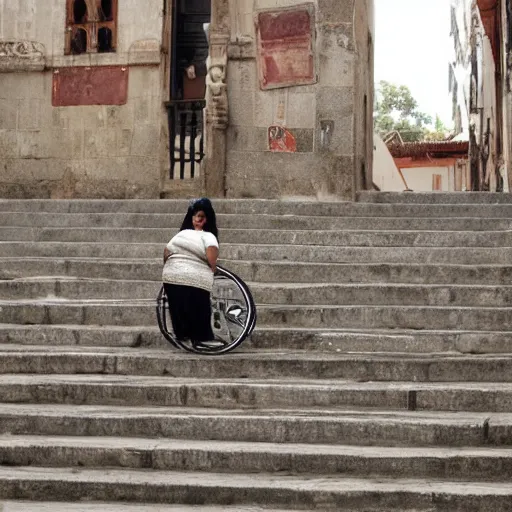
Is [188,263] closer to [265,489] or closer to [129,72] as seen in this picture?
[265,489]

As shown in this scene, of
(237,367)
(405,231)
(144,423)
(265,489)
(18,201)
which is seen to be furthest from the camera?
(18,201)

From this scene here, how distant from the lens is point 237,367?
7539mm

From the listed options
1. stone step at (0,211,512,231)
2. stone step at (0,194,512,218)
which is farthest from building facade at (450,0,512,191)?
stone step at (0,211,512,231)

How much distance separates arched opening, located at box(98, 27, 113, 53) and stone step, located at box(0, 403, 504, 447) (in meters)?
10.3

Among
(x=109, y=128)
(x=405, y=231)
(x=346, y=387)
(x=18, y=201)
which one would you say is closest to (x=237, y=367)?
(x=346, y=387)

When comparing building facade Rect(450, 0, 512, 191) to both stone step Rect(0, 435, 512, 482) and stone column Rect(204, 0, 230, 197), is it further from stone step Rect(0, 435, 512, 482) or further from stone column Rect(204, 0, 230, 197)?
stone step Rect(0, 435, 512, 482)

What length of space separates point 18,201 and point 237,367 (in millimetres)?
5844

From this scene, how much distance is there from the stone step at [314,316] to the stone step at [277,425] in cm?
167

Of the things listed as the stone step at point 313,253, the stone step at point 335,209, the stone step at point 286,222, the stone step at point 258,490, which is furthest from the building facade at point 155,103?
the stone step at point 258,490

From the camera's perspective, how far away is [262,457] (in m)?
6.32

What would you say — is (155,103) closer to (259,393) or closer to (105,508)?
(259,393)

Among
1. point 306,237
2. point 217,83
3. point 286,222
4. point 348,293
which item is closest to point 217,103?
point 217,83

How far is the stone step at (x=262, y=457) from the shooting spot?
6.16 meters

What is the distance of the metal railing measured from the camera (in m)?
16.6
